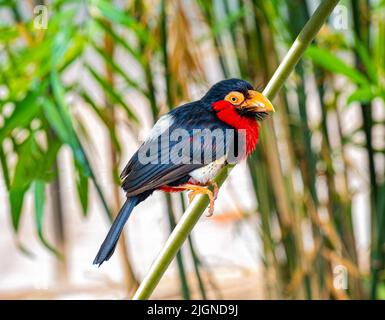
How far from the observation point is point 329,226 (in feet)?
2.22

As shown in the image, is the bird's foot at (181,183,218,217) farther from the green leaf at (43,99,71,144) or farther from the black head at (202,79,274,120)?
the green leaf at (43,99,71,144)

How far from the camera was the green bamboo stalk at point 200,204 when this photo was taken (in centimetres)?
21

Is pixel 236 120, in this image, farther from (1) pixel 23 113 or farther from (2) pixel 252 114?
(1) pixel 23 113

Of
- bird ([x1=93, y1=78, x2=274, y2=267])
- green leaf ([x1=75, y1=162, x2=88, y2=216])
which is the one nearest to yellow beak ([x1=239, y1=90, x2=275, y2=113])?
bird ([x1=93, y1=78, x2=274, y2=267])

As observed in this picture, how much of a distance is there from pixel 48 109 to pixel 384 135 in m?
0.69

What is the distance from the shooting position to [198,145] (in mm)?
234

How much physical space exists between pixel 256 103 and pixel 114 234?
71 millimetres

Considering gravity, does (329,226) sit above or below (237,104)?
below

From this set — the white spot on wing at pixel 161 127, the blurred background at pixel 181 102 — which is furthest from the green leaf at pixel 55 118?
the white spot on wing at pixel 161 127

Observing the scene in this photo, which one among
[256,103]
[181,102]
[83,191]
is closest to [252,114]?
[256,103]

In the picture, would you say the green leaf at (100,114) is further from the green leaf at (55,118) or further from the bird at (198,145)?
the bird at (198,145)
